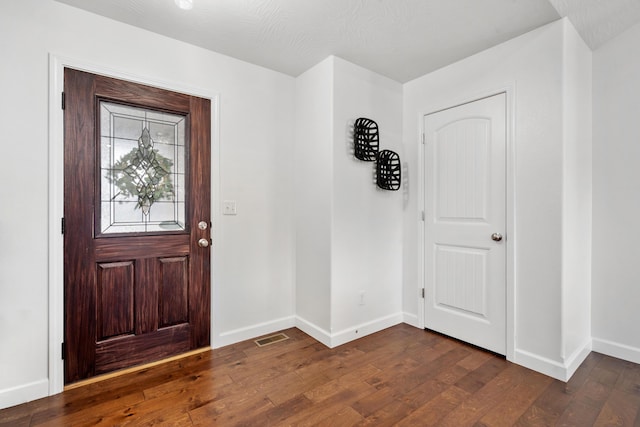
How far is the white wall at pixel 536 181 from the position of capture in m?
2.13

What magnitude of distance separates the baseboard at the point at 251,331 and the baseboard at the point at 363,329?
574mm

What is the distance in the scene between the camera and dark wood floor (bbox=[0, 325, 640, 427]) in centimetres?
173

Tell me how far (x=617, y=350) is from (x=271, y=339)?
2721 mm

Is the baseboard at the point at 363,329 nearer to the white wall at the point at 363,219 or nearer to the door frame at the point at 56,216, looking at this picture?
the white wall at the point at 363,219

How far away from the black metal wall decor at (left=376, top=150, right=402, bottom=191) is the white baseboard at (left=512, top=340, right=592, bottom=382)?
1.64 meters

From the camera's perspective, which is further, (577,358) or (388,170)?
(388,170)

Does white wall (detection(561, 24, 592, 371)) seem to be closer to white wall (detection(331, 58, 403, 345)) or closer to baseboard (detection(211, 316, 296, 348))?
white wall (detection(331, 58, 403, 345))

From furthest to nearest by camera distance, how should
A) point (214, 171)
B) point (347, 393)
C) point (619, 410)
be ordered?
point (214, 171) < point (347, 393) < point (619, 410)

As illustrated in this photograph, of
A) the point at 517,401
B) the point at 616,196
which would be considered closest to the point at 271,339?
the point at 517,401

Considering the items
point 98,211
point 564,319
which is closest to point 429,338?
point 564,319

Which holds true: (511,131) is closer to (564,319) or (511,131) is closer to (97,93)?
(564,319)

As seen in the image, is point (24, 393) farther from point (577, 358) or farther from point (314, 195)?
point (577, 358)

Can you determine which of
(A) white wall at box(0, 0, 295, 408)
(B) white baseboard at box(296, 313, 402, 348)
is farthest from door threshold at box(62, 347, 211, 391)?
(B) white baseboard at box(296, 313, 402, 348)

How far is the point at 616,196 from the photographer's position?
2418 mm
